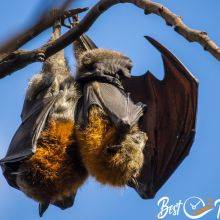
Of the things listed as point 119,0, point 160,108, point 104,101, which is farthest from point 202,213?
point 119,0

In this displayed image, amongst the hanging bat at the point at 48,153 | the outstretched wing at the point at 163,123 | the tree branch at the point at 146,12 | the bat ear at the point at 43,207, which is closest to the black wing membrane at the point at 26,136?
the hanging bat at the point at 48,153

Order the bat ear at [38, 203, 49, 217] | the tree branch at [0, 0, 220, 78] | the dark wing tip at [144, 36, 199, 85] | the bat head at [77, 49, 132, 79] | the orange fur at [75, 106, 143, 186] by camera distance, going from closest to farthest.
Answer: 1. the tree branch at [0, 0, 220, 78]
2. the dark wing tip at [144, 36, 199, 85]
3. the orange fur at [75, 106, 143, 186]
4. the bat ear at [38, 203, 49, 217]
5. the bat head at [77, 49, 132, 79]

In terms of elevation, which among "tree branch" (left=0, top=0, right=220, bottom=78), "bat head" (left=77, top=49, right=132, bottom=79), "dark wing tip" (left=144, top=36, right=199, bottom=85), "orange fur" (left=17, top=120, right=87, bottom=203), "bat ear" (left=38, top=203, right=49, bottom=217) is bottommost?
"bat ear" (left=38, top=203, right=49, bottom=217)

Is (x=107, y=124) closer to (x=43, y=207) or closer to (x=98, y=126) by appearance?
(x=98, y=126)

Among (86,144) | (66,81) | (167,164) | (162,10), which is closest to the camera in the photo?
(162,10)

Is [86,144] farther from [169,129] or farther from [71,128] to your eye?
[169,129]

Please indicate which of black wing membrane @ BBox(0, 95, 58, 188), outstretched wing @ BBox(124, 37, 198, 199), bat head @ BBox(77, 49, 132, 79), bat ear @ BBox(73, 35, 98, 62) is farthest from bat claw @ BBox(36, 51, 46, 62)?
bat ear @ BBox(73, 35, 98, 62)

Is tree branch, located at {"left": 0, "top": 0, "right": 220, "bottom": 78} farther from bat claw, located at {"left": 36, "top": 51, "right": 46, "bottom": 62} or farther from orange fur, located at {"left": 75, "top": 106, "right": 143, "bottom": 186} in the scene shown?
orange fur, located at {"left": 75, "top": 106, "right": 143, "bottom": 186}
